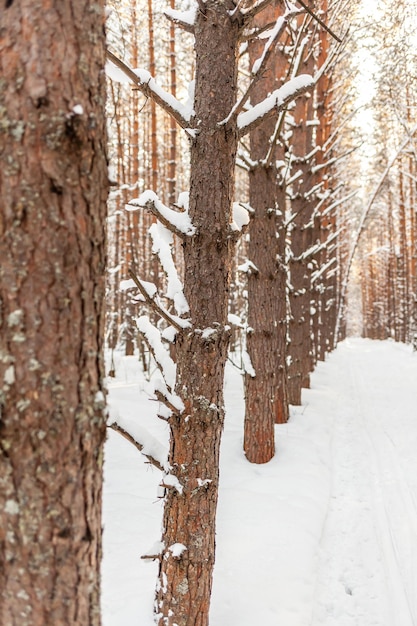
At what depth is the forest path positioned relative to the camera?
130 inches

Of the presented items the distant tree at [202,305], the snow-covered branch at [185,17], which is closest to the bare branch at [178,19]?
the snow-covered branch at [185,17]

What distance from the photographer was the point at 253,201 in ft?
19.4

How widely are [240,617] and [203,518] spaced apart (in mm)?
1016

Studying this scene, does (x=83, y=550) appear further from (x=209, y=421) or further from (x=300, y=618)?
(x=300, y=618)

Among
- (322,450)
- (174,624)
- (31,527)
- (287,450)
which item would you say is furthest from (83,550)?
(322,450)

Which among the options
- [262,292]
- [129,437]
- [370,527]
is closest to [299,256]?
[262,292]

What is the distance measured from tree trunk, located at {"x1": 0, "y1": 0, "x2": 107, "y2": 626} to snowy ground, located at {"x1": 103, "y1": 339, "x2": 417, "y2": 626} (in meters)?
1.29

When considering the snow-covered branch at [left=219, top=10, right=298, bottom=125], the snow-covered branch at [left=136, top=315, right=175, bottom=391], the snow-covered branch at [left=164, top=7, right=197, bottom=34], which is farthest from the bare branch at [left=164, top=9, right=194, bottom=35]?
the snow-covered branch at [left=136, top=315, right=175, bottom=391]

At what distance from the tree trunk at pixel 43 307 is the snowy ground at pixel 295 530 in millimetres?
1290

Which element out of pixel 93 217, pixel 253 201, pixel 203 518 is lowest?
pixel 203 518

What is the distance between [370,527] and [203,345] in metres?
3.12

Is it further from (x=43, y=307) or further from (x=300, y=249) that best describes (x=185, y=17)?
(x=300, y=249)

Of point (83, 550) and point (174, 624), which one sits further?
point (174, 624)

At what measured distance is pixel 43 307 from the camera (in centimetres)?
113
